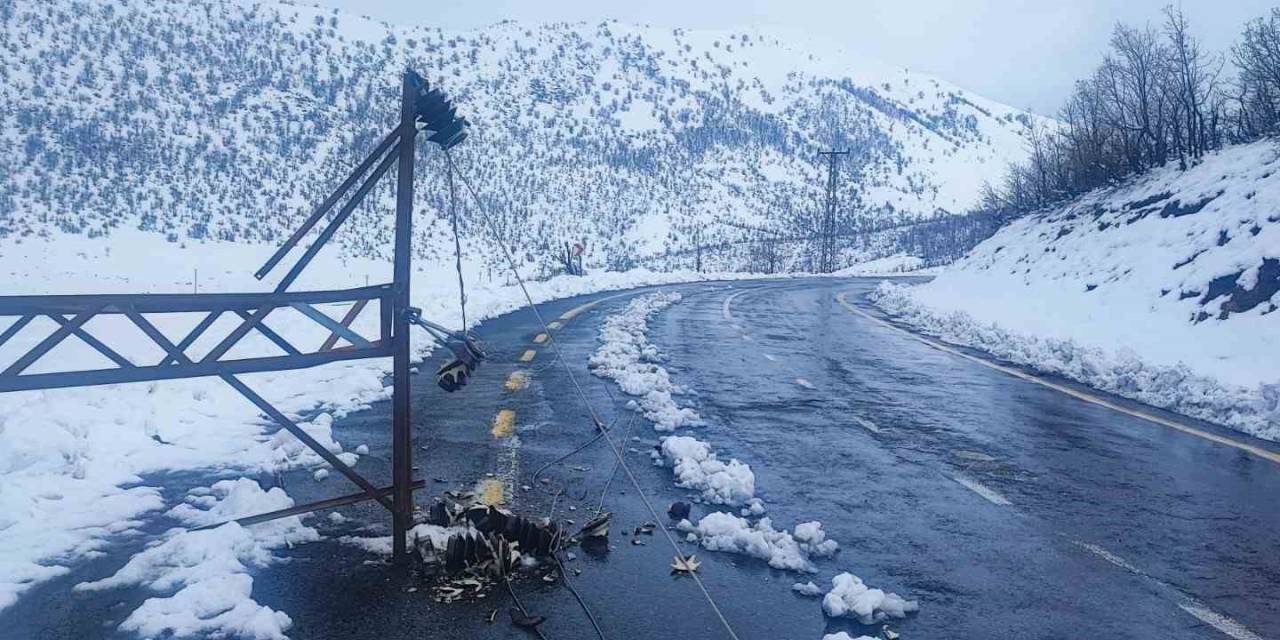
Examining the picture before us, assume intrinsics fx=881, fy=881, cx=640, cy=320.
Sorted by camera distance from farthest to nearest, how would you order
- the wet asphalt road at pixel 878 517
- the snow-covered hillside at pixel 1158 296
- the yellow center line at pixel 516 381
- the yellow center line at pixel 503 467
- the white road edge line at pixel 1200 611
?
the snow-covered hillside at pixel 1158 296 → the yellow center line at pixel 516 381 → the yellow center line at pixel 503 467 → the wet asphalt road at pixel 878 517 → the white road edge line at pixel 1200 611

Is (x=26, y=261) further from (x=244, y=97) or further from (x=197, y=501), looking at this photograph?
(x=244, y=97)

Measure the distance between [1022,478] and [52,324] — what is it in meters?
14.9

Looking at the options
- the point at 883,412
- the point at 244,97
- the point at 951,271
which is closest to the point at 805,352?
the point at 883,412

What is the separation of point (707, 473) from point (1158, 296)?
11.7 meters

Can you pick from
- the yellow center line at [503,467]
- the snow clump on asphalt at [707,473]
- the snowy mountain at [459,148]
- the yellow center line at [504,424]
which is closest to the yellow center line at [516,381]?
the yellow center line at [504,424]

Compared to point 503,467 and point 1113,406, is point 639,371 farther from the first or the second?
point 1113,406

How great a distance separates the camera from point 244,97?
69438mm

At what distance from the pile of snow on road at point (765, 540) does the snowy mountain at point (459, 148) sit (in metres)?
36.2

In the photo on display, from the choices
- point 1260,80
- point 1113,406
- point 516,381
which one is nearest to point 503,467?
point 516,381

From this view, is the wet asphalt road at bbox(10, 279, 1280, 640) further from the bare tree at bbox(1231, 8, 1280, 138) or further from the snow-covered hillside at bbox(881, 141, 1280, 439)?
A: the bare tree at bbox(1231, 8, 1280, 138)

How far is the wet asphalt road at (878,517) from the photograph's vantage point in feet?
13.3

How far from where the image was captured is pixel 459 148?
79875 mm

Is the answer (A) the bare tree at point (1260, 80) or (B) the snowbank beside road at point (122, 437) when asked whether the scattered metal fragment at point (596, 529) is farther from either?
(A) the bare tree at point (1260, 80)

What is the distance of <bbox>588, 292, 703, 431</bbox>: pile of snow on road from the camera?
27.8 feet
